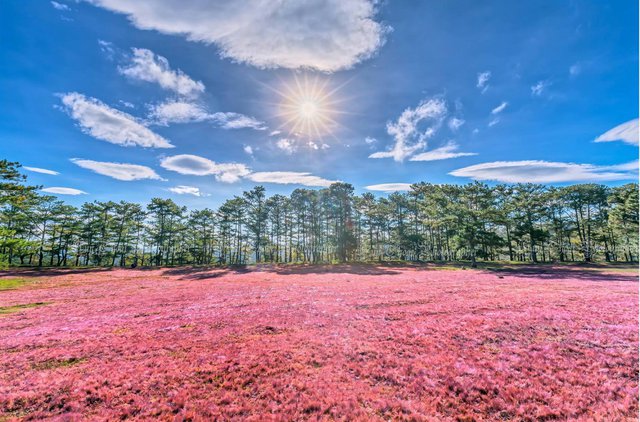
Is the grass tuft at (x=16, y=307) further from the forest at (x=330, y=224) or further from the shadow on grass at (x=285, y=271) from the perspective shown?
the forest at (x=330, y=224)

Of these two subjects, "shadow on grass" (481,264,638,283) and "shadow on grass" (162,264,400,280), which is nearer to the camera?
"shadow on grass" (481,264,638,283)

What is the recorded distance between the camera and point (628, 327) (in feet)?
32.8

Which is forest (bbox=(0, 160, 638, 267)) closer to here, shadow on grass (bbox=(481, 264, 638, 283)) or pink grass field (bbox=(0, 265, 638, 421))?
shadow on grass (bbox=(481, 264, 638, 283))

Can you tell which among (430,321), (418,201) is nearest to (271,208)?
(418,201)

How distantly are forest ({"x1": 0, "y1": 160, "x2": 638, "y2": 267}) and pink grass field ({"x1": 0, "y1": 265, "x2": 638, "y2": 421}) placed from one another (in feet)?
143

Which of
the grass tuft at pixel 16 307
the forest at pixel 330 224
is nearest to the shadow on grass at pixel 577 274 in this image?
the forest at pixel 330 224

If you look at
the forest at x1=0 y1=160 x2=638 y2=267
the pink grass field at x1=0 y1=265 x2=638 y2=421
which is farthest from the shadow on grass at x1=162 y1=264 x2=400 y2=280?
the pink grass field at x1=0 y1=265 x2=638 y2=421

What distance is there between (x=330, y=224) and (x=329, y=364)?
59.2m

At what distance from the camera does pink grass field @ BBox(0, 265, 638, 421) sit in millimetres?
5473

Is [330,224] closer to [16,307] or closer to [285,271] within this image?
[285,271]

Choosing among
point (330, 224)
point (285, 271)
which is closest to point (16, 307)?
point (285, 271)

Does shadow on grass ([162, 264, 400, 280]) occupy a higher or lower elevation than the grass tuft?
lower

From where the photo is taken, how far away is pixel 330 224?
66.8 metres

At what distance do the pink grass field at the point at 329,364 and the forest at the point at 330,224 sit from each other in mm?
43730
